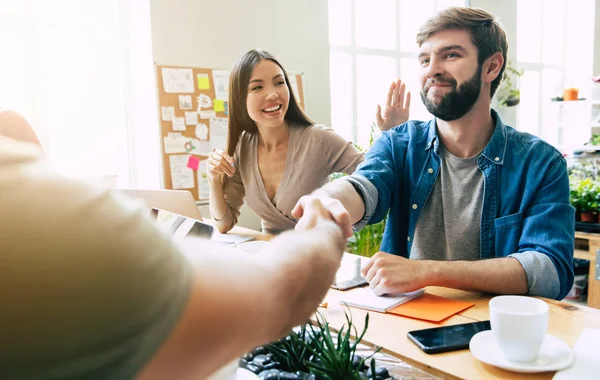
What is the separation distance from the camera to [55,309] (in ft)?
0.99

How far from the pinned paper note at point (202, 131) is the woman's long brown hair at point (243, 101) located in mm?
1378

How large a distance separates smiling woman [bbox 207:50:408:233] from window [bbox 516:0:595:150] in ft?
18.6

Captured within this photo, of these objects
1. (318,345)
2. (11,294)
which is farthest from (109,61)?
(11,294)

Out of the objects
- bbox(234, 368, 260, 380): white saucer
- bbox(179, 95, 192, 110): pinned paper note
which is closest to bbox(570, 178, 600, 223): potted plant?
bbox(179, 95, 192, 110): pinned paper note

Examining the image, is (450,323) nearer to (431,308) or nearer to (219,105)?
(431,308)

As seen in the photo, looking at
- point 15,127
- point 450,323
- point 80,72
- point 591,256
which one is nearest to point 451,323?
point 450,323

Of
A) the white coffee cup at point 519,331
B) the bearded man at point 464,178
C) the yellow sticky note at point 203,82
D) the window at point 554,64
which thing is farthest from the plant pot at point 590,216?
the window at point 554,64

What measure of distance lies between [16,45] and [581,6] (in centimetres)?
836

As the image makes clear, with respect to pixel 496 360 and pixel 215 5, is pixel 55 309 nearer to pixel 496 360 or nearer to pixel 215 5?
pixel 496 360

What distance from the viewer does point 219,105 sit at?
3930mm

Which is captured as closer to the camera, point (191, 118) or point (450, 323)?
point (450, 323)

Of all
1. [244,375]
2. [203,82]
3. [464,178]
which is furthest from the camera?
[203,82]

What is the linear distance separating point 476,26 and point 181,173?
2.62 metres

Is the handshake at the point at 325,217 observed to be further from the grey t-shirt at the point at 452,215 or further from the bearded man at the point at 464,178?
the grey t-shirt at the point at 452,215
